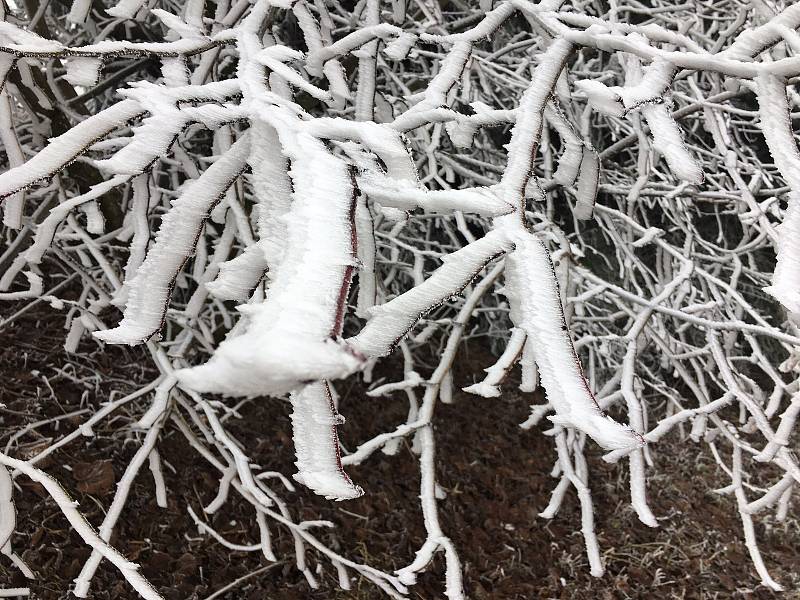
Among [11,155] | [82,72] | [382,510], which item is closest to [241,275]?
[82,72]

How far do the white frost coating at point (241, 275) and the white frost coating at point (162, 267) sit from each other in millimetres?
35

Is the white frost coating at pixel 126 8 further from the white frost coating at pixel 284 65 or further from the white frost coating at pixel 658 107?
the white frost coating at pixel 658 107

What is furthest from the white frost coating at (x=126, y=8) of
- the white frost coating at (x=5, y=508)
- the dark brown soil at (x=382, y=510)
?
the dark brown soil at (x=382, y=510)

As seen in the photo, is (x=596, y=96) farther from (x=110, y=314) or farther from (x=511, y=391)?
(x=511, y=391)

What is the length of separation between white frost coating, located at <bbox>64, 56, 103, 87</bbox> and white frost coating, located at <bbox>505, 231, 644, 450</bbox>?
423 mm

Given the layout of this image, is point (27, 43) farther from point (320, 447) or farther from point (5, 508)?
point (5, 508)

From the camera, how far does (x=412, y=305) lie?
48 centimetres

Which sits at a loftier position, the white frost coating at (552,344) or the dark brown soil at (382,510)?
the white frost coating at (552,344)

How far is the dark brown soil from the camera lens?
6.09 feet

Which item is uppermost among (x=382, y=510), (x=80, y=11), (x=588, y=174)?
(x=80, y=11)

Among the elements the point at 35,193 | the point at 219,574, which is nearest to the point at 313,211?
the point at 35,193

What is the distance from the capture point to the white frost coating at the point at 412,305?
1.56 feet

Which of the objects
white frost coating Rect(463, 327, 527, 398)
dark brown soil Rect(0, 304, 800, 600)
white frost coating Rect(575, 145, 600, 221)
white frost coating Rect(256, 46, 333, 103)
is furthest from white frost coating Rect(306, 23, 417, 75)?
dark brown soil Rect(0, 304, 800, 600)

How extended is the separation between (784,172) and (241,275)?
0.42 meters
